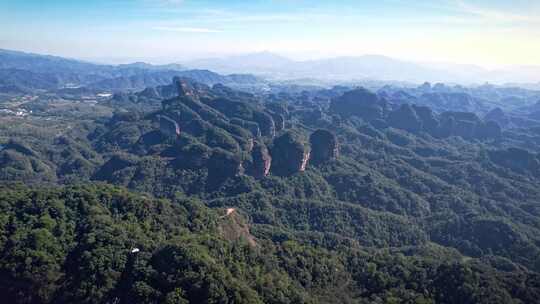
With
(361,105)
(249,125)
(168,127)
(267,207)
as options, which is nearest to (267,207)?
(267,207)

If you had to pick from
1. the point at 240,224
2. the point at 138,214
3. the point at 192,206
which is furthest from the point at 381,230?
the point at 138,214

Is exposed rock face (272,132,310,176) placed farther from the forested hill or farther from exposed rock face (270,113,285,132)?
exposed rock face (270,113,285,132)

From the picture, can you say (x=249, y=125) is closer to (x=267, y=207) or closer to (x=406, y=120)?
(x=267, y=207)

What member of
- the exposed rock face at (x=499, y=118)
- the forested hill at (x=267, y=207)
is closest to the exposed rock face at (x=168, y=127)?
the forested hill at (x=267, y=207)

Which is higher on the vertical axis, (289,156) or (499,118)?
(289,156)

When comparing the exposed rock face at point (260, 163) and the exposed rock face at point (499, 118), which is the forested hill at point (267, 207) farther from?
the exposed rock face at point (499, 118)

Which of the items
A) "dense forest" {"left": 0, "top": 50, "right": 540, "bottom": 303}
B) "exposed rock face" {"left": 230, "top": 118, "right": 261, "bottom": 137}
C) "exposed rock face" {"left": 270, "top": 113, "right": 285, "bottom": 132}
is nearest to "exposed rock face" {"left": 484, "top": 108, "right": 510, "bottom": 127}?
"dense forest" {"left": 0, "top": 50, "right": 540, "bottom": 303}

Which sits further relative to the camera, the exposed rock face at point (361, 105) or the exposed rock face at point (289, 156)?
the exposed rock face at point (361, 105)
